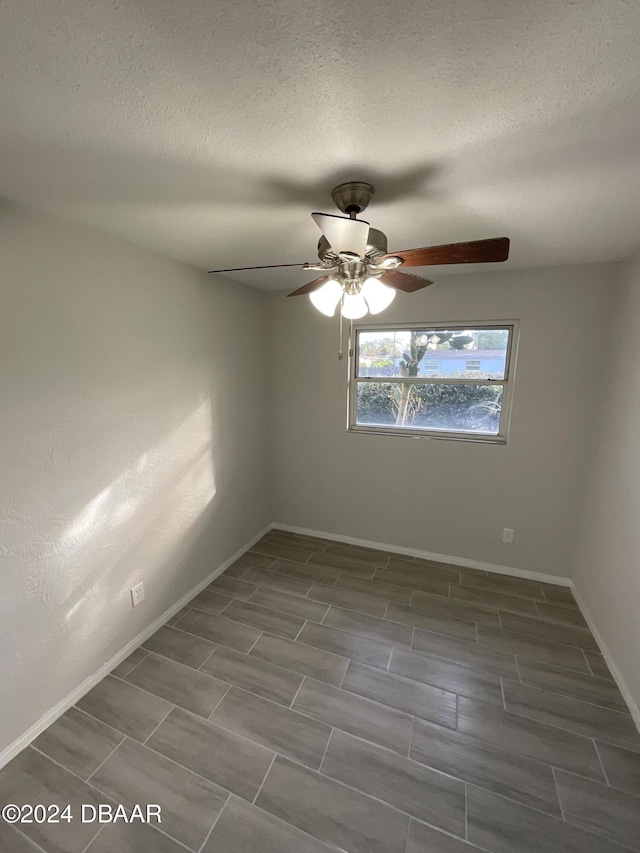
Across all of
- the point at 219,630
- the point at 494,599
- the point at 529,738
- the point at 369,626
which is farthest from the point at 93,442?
the point at 494,599

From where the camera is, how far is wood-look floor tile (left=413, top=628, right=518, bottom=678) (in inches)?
75.2

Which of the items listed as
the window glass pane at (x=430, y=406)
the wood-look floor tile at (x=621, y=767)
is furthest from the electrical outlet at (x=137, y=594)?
the wood-look floor tile at (x=621, y=767)

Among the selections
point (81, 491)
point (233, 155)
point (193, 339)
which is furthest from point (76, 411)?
point (233, 155)

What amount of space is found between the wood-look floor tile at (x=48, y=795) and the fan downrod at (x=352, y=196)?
7.98 ft

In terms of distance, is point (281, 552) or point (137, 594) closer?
point (137, 594)

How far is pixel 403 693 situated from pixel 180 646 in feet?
4.19

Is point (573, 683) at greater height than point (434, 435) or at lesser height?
lesser

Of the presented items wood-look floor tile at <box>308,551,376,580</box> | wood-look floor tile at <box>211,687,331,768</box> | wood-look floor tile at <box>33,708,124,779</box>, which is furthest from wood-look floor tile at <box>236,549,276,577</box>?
wood-look floor tile at <box>33,708,124,779</box>

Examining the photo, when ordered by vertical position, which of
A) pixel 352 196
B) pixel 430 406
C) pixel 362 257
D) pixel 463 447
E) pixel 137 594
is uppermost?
pixel 352 196

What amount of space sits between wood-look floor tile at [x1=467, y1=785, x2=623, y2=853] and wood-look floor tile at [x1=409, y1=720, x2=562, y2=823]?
4 cm

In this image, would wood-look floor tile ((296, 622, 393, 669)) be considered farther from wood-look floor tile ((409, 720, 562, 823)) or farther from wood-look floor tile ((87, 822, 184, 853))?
wood-look floor tile ((87, 822, 184, 853))

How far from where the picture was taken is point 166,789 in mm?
1371

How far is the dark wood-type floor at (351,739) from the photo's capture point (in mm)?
1253

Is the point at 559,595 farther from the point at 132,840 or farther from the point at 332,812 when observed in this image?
the point at 132,840
